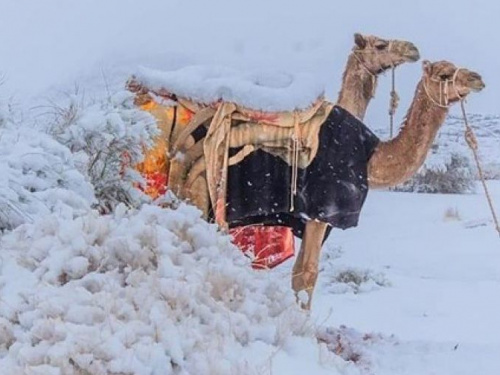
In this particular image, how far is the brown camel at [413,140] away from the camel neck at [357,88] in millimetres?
427

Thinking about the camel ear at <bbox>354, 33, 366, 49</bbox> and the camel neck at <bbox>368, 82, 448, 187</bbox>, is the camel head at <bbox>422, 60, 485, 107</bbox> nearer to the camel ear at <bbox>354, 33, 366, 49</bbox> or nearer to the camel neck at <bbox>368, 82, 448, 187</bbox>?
the camel neck at <bbox>368, 82, 448, 187</bbox>

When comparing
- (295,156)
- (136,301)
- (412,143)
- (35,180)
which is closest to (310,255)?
(295,156)

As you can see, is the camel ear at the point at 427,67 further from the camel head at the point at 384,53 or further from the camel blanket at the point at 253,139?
the camel blanket at the point at 253,139

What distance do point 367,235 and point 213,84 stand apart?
5323 mm

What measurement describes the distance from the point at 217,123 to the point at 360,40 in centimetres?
156

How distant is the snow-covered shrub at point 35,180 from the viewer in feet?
11.1

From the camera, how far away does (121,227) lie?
2.80 meters

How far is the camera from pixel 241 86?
191 inches

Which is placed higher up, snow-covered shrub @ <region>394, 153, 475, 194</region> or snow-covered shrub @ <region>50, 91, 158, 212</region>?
snow-covered shrub @ <region>50, 91, 158, 212</region>

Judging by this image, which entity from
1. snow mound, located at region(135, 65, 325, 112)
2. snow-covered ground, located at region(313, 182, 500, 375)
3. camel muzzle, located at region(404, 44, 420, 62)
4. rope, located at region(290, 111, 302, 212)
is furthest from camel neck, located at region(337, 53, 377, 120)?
snow-covered ground, located at region(313, 182, 500, 375)

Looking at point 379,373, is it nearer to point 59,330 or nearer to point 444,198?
point 59,330

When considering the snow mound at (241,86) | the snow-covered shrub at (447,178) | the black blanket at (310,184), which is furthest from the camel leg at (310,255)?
the snow-covered shrub at (447,178)

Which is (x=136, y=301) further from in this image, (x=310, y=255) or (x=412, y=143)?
(x=412, y=143)

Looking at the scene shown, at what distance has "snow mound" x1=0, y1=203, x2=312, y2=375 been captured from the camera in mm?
2275
